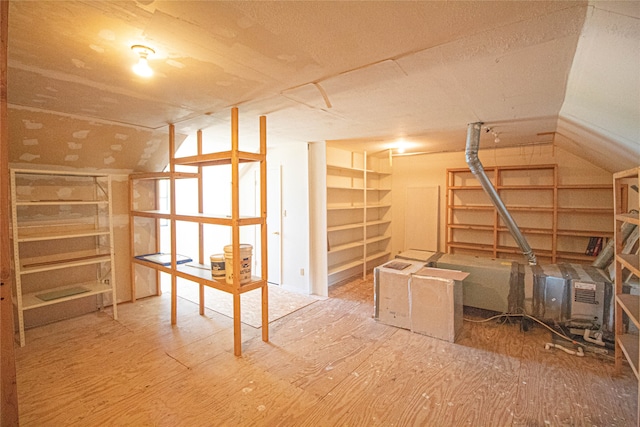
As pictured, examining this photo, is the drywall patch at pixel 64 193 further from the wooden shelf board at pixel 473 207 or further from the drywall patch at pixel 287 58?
the wooden shelf board at pixel 473 207

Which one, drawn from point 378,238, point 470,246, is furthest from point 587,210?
point 378,238

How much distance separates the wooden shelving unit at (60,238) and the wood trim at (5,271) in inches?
93.0

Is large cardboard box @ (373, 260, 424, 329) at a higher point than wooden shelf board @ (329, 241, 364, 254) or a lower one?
lower

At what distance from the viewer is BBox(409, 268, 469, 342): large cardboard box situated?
2.86m

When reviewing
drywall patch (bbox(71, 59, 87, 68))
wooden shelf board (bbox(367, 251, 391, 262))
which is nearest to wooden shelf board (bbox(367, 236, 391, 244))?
wooden shelf board (bbox(367, 251, 391, 262))

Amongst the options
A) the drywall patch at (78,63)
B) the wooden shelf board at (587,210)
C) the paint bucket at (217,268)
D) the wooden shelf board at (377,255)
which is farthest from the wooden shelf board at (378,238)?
the drywall patch at (78,63)

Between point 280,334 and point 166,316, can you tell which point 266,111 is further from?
point 166,316

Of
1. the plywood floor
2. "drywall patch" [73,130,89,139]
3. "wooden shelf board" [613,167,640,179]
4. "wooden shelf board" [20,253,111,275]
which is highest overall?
"drywall patch" [73,130,89,139]

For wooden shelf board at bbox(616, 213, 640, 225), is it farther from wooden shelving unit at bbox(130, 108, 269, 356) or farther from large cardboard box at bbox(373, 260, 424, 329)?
wooden shelving unit at bbox(130, 108, 269, 356)

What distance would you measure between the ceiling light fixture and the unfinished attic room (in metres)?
0.01

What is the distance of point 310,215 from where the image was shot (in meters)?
4.29

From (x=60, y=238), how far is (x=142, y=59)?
9.06ft

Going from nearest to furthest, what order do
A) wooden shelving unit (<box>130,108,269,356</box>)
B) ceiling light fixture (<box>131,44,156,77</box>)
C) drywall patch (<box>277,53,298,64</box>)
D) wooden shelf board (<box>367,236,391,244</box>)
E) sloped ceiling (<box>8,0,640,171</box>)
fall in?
sloped ceiling (<box>8,0,640,171</box>) < ceiling light fixture (<box>131,44,156,77</box>) < drywall patch (<box>277,53,298,64</box>) < wooden shelving unit (<box>130,108,269,356</box>) < wooden shelf board (<box>367,236,391,244</box>)

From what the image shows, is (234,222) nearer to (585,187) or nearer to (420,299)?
(420,299)
